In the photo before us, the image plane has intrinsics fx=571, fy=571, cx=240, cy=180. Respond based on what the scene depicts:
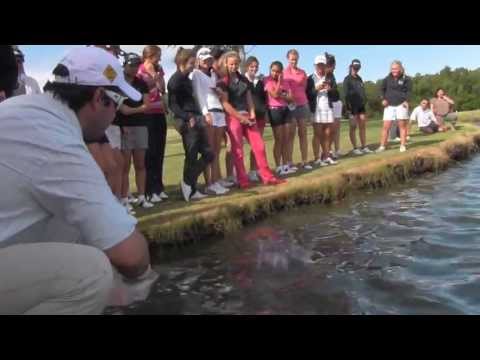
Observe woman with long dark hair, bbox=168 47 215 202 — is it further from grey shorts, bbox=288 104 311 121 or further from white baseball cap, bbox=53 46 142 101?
white baseball cap, bbox=53 46 142 101

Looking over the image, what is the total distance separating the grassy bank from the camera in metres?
6.51

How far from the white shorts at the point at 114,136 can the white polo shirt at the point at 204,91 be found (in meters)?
1.41

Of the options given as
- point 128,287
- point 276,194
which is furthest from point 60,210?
point 276,194

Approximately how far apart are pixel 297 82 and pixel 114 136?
445 centimetres

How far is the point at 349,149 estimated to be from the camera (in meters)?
13.2

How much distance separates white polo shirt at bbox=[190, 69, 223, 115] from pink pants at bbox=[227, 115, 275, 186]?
0.44m

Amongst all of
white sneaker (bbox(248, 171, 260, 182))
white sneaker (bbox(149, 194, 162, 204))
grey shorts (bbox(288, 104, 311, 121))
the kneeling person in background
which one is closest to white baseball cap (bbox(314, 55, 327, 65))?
grey shorts (bbox(288, 104, 311, 121))

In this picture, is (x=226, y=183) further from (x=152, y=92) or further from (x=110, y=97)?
(x=110, y=97)

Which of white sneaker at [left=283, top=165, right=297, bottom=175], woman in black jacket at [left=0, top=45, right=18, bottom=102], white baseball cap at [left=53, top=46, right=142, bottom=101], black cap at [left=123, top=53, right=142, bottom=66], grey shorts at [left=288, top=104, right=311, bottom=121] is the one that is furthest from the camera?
grey shorts at [left=288, top=104, right=311, bottom=121]

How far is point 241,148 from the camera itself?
28.6 feet
